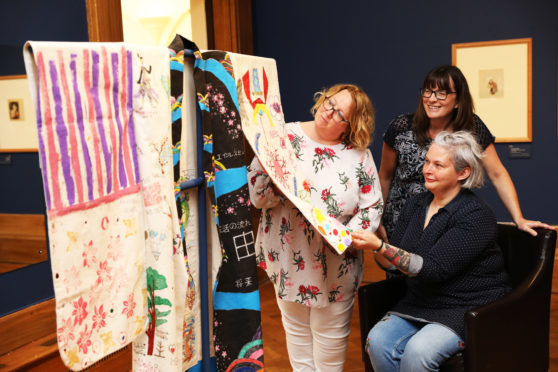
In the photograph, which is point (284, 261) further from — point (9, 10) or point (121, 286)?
point (9, 10)

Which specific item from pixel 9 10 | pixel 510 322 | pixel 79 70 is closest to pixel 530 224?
pixel 510 322

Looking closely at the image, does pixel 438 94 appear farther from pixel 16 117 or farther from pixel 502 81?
pixel 502 81

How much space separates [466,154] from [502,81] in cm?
221

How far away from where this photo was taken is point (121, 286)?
1.13 metres

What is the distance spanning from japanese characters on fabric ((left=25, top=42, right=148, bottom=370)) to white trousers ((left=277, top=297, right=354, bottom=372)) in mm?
1269

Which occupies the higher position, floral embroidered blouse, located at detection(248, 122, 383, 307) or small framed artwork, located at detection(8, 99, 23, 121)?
small framed artwork, located at detection(8, 99, 23, 121)

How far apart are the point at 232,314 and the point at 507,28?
11.2ft

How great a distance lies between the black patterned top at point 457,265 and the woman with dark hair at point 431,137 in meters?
0.28

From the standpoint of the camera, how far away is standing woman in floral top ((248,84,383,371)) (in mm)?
2129

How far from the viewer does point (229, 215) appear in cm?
141

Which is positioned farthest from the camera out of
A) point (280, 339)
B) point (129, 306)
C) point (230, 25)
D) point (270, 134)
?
point (230, 25)

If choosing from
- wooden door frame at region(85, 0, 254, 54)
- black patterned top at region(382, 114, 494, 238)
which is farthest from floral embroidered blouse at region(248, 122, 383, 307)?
wooden door frame at region(85, 0, 254, 54)

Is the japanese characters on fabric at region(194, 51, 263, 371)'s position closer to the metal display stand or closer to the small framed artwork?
the metal display stand

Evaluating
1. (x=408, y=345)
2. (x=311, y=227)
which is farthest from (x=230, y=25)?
(x=408, y=345)
